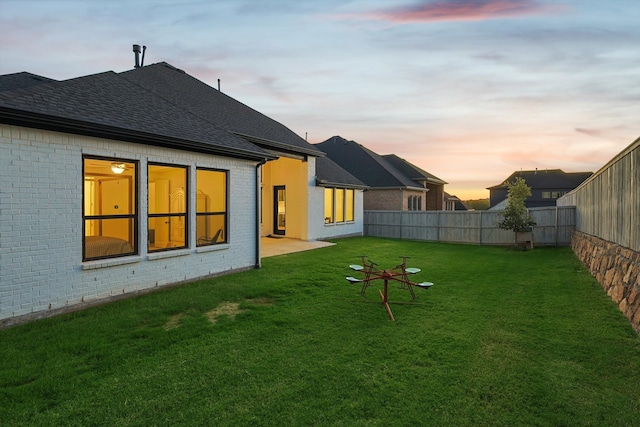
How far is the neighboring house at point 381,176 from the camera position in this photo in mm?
26594

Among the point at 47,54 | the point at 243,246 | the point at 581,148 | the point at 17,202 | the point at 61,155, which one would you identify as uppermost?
the point at 47,54

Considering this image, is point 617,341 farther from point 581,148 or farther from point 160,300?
point 581,148

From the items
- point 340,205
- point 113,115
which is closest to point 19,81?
point 113,115

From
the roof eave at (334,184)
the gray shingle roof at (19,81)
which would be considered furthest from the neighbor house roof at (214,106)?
the gray shingle roof at (19,81)

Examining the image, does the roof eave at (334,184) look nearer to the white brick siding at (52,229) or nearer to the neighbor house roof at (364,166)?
the neighbor house roof at (364,166)

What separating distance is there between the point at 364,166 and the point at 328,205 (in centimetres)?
1069

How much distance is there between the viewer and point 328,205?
746 inches

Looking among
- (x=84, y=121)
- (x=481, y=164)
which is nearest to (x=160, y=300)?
(x=84, y=121)

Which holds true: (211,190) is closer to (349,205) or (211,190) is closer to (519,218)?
(349,205)

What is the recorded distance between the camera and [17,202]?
5645mm

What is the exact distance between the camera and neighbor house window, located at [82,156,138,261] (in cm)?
668

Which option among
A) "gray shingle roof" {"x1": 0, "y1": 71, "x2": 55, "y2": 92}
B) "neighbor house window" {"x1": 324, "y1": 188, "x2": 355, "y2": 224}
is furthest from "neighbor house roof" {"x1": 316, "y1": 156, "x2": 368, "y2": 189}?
"gray shingle roof" {"x1": 0, "y1": 71, "x2": 55, "y2": 92}

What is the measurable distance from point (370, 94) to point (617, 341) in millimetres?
15064

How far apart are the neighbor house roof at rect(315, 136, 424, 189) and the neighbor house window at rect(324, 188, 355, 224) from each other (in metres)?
6.78
